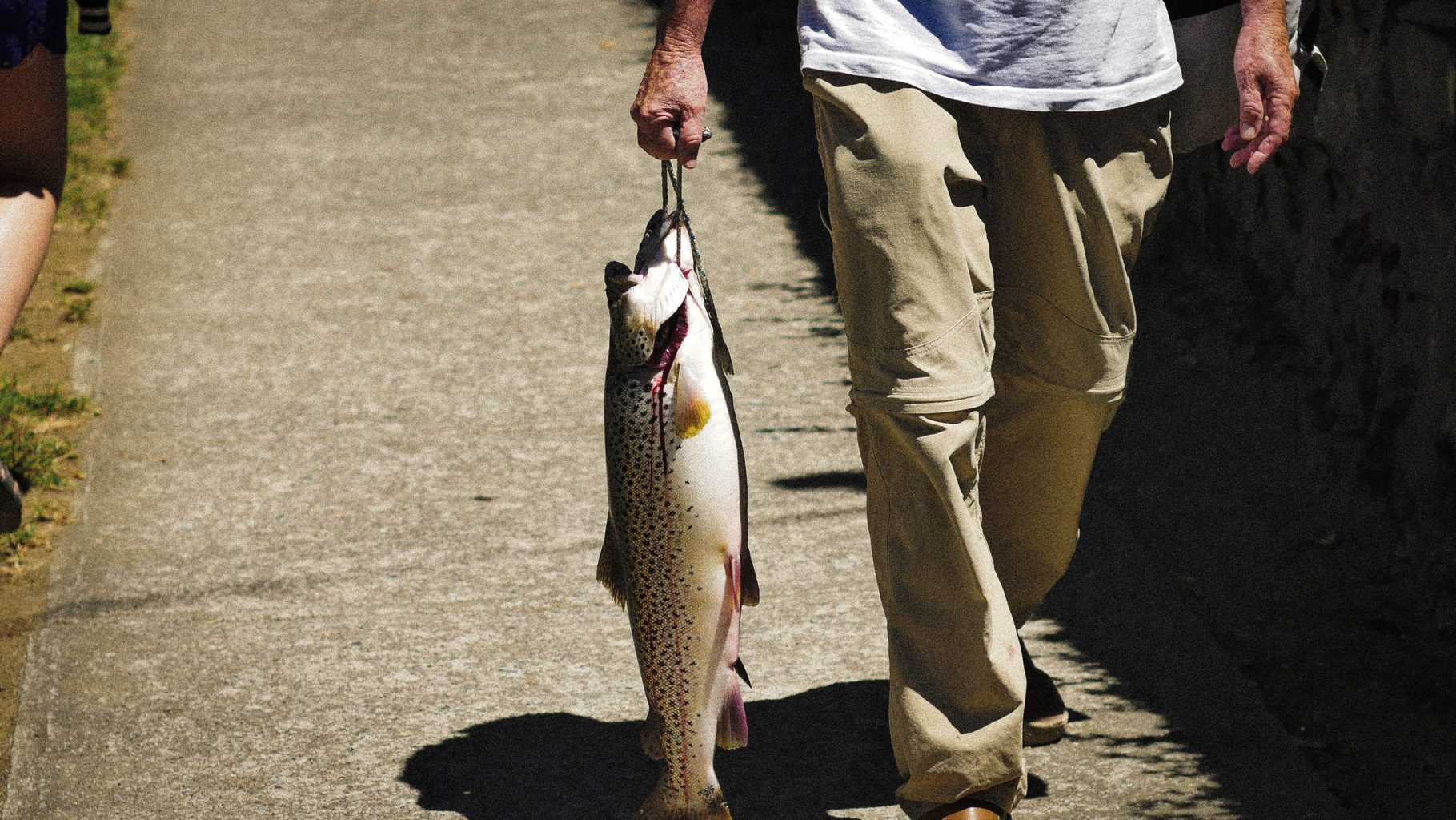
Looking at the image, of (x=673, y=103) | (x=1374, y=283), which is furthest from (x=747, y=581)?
(x=1374, y=283)

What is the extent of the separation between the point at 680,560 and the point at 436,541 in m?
1.84

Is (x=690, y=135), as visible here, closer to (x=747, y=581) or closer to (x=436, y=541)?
(x=747, y=581)

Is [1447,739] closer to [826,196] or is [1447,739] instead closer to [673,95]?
[826,196]

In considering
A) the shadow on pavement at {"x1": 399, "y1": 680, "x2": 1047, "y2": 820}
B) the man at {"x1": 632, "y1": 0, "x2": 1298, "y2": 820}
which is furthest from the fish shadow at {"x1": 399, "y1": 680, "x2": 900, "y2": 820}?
the man at {"x1": 632, "y1": 0, "x2": 1298, "y2": 820}

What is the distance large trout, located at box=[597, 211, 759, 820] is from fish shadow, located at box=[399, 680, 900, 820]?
471mm

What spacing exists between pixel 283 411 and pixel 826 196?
290 centimetres

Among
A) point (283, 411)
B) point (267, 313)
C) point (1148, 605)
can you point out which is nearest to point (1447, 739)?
point (1148, 605)

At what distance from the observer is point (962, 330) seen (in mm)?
2910

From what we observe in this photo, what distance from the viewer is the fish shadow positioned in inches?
134

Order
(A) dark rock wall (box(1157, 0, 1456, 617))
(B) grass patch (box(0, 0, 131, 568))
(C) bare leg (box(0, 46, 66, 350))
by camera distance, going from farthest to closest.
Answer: (B) grass patch (box(0, 0, 131, 568)) → (A) dark rock wall (box(1157, 0, 1456, 617)) → (C) bare leg (box(0, 46, 66, 350))

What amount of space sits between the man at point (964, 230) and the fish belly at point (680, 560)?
0.28 m

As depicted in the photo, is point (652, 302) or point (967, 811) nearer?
point (652, 302)

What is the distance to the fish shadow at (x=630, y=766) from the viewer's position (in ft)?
11.1

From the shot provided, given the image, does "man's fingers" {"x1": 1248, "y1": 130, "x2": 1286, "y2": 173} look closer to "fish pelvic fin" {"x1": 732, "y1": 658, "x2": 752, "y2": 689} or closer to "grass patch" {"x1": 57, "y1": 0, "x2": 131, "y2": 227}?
"fish pelvic fin" {"x1": 732, "y1": 658, "x2": 752, "y2": 689}
